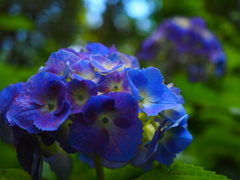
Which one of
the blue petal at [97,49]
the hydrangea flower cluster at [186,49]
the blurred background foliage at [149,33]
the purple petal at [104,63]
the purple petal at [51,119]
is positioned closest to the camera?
the purple petal at [51,119]

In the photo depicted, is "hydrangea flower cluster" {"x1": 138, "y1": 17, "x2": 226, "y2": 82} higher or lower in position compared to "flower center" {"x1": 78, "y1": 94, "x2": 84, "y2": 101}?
lower

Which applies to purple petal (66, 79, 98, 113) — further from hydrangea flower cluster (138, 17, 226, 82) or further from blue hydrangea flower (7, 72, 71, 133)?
hydrangea flower cluster (138, 17, 226, 82)

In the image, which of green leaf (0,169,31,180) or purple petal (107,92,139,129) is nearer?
purple petal (107,92,139,129)

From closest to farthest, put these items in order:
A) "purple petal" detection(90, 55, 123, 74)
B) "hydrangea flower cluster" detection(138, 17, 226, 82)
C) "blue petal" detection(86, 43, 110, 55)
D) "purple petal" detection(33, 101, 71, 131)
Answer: "purple petal" detection(33, 101, 71, 131) < "purple petal" detection(90, 55, 123, 74) < "blue petal" detection(86, 43, 110, 55) < "hydrangea flower cluster" detection(138, 17, 226, 82)

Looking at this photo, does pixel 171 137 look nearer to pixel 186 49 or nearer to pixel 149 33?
pixel 186 49

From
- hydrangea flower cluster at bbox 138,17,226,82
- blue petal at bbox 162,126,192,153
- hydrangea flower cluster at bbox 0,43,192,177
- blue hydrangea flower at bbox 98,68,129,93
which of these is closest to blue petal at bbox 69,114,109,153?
hydrangea flower cluster at bbox 0,43,192,177

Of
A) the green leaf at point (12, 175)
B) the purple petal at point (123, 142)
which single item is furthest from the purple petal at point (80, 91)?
the green leaf at point (12, 175)

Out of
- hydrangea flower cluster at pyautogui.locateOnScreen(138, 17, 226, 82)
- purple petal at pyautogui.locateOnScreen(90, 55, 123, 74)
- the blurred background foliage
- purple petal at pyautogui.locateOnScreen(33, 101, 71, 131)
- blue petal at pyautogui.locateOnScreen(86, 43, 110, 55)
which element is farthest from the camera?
hydrangea flower cluster at pyautogui.locateOnScreen(138, 17, 226, 82)

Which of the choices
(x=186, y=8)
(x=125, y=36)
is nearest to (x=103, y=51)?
(x=186, y=8)

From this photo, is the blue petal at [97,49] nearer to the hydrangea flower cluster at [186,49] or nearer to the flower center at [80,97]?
the flower center at [80,97]
